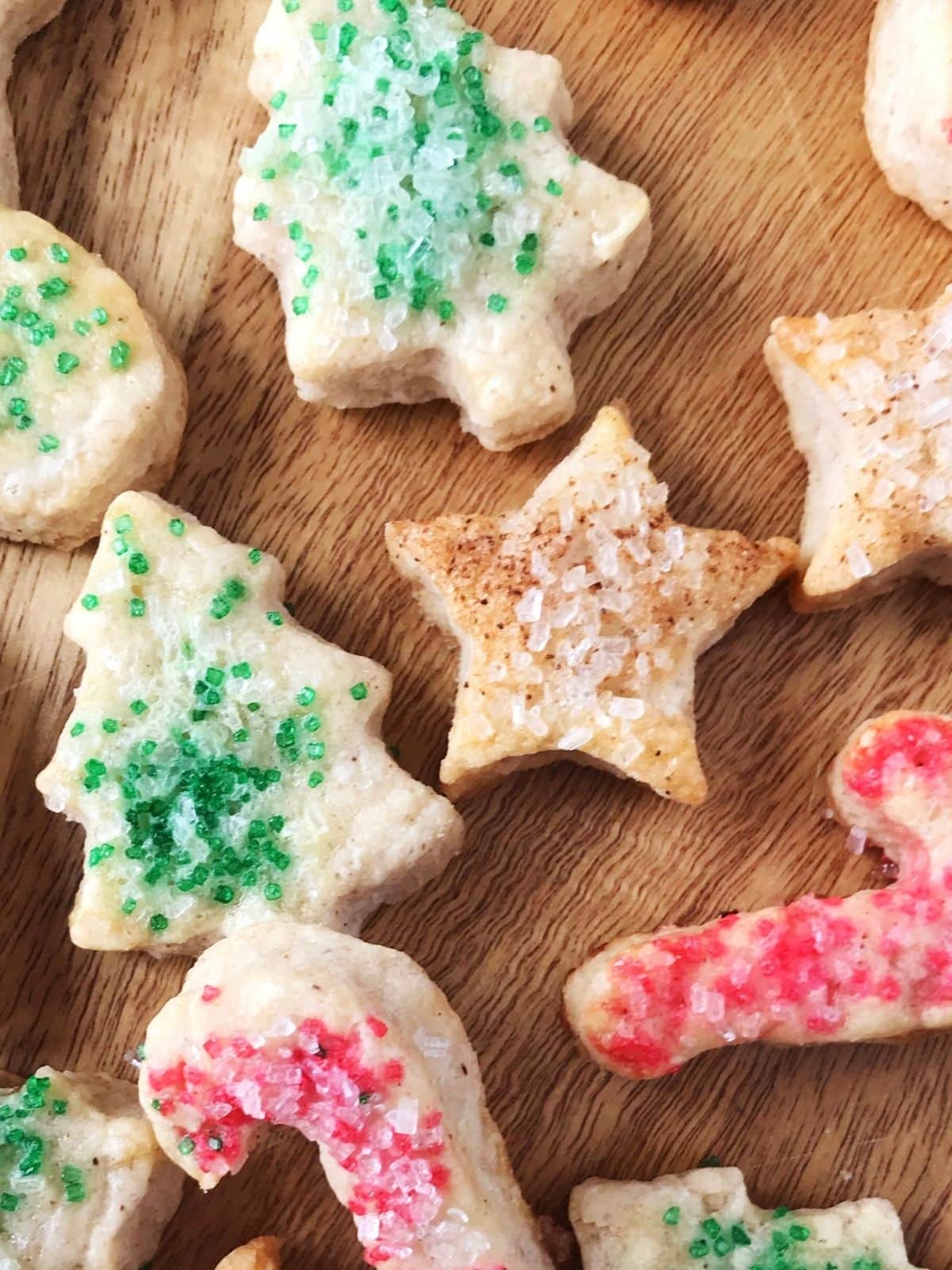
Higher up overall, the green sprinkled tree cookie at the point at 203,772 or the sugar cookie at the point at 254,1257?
the green sprinkled tree cookie at the point at 203,772

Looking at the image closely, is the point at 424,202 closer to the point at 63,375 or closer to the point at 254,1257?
the point at 63,375

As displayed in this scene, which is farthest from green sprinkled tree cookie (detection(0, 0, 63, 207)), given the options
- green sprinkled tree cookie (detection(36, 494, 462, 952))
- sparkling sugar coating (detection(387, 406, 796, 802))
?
sparkling sugar coating (detection(387, 406, 796, 802))

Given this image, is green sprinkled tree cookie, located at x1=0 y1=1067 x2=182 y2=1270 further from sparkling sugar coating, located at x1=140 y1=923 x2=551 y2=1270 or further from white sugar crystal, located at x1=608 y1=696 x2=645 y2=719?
white sugar crystal, located at x1=608 y1=696 x2=645 y2=719

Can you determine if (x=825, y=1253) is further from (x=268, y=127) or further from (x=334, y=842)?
(x=268, y=127)

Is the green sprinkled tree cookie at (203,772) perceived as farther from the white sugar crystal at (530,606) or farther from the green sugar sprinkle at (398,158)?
the green sugar sprinkle at (398,158)

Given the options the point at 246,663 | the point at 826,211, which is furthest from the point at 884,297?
the point at 246,663

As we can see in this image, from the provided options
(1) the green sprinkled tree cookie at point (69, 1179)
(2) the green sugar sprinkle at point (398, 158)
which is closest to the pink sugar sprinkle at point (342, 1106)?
(1) the green sprinkled tree cookie at point (69, 1179)
